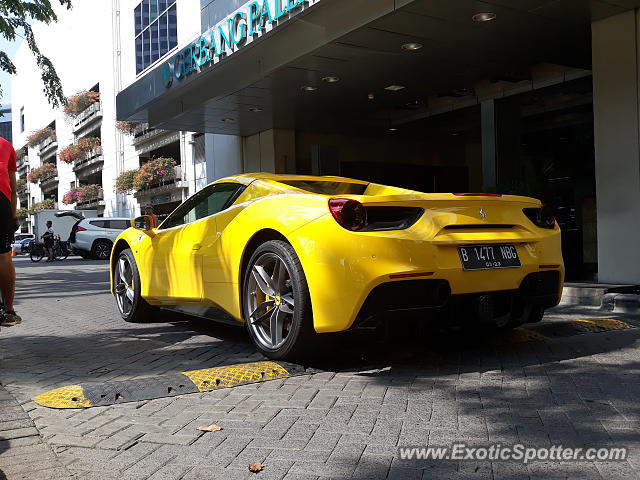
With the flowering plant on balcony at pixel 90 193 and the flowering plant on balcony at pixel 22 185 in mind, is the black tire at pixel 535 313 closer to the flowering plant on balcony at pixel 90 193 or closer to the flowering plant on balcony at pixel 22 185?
the flowering plant on balcony at pixel 90 193

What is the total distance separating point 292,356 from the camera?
3916 mm

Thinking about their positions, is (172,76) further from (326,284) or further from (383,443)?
(383,443)

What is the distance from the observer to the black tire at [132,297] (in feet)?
19.8

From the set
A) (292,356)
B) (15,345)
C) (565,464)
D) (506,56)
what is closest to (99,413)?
(292,356)

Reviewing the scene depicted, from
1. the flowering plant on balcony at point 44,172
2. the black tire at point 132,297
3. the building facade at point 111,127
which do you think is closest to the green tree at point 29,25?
the black tire at point 132,297

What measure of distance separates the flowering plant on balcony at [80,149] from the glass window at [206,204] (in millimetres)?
39994

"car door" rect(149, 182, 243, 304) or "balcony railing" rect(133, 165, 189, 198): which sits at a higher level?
"balcony railing" rect(133, 165, 189, 198)

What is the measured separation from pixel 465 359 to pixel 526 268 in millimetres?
739

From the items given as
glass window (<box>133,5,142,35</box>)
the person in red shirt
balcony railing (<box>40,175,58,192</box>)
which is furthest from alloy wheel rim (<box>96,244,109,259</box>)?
balcony railing (<box>40,175,58,192</box>)

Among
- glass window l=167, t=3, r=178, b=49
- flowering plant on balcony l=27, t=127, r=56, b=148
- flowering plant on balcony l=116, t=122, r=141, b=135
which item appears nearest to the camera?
glass window l=167, t=3, r=178, b=49

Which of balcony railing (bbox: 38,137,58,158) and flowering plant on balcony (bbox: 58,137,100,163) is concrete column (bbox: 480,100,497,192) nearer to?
flowering plant on balcony (bbox: 58,137,100,163)

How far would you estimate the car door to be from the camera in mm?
4914

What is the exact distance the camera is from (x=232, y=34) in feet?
35.6

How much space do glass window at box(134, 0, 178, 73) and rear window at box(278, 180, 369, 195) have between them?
23.7 metres
